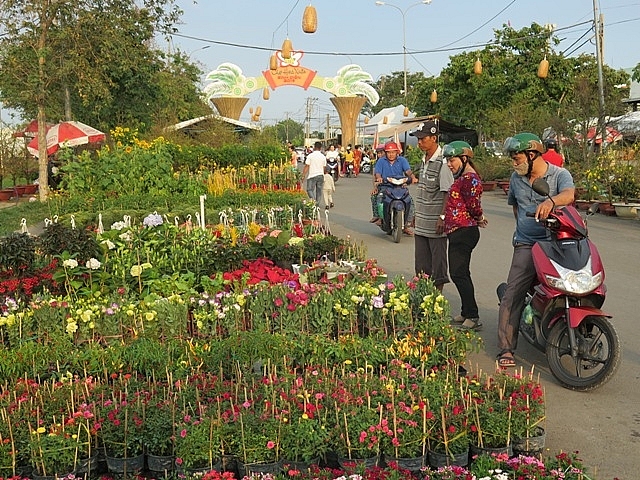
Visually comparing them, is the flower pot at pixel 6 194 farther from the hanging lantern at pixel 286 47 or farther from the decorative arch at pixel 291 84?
the decorative arch at pixel 291 84

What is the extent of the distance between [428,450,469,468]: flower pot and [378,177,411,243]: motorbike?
9.17 m

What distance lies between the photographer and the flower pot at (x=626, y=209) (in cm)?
1583

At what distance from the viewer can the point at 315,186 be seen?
17.8 meters

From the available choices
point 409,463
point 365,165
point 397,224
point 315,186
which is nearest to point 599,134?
point 315,186

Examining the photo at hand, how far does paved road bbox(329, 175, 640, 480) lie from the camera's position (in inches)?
183

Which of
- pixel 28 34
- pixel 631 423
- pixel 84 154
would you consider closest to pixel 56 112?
pixel 28 34

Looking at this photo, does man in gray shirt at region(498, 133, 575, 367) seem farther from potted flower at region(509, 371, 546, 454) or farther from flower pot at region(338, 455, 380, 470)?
flower pot at region(338, 455, 380, 470)

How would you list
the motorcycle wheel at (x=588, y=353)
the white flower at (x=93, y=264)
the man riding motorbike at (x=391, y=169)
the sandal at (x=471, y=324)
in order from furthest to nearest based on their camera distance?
the man riding motorbike at (x=391, y=169) → the sandal at (x=471, y=324) → the white flower at (x=93, y=264) → the motorcycle wheel at (x=588, y=353)

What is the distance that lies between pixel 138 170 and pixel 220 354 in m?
11.6

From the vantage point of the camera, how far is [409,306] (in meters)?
6.03

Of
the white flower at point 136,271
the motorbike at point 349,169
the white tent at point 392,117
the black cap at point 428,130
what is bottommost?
the white flower at point 136,271

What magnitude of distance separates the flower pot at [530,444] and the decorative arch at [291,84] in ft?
132

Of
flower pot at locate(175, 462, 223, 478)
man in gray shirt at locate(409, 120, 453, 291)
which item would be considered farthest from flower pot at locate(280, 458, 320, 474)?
man in gray shirt at locate(409, 120, 453, 291)

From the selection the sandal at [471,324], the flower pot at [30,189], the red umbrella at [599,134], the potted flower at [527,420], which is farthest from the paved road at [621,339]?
the flower pot at [30,189]
